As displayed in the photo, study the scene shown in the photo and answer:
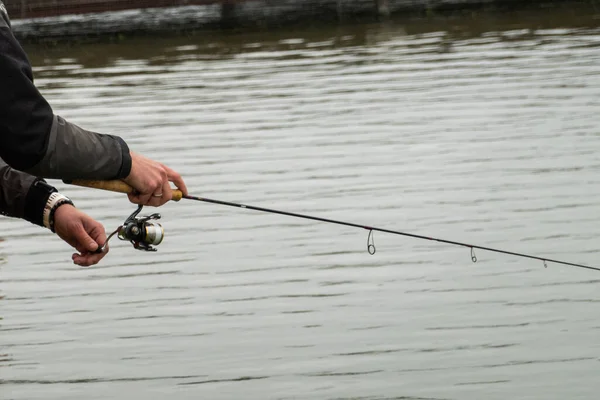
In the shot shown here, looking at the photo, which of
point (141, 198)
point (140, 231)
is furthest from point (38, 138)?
point (140, 231)

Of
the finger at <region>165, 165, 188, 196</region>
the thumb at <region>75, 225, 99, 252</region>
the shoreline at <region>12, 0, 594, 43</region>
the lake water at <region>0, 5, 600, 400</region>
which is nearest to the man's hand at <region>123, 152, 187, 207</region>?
the finger at <region>165, 165, 188, 196</region>

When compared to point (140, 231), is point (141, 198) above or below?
above

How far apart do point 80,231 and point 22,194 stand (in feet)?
0.53

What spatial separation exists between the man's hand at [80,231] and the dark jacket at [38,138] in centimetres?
42

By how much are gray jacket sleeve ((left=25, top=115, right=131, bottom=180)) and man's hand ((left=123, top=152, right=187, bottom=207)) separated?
0.09 feet

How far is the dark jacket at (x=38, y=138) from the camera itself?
219 centimetres

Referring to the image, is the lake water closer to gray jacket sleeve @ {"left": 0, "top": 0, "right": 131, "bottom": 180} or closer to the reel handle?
the reel handle

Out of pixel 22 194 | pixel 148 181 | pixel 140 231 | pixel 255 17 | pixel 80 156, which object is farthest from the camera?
pixel 255 17

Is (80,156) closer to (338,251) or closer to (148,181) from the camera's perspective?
(148,181)

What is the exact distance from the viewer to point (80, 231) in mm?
2963

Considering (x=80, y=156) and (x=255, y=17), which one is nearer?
(x=80, y=156)

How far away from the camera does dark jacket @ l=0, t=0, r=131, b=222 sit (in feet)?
7.20

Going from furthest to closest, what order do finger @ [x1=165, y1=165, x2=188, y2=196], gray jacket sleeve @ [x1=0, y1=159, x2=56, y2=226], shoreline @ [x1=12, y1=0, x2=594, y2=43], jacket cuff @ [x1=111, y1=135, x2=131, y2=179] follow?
shoreline @ [x1=12, y1=0, x2=594, y2=43] → gray jacket sleeve @ [x1=0, y1=159, x2=56, y2=226] → finger @ [x1=165, y1=165, x2=188, y2=196] → jacket cuff @ [x1=111, y1=135, x2=131, y2=179]

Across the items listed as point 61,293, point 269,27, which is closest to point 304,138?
point 61,293
